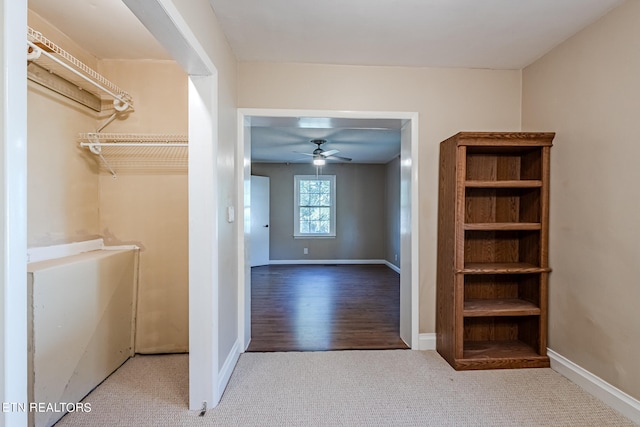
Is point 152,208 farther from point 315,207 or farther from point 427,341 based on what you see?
point 315,207

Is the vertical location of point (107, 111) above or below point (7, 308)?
above

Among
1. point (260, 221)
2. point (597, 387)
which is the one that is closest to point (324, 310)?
point (597, 387)

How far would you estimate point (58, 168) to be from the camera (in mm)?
1894

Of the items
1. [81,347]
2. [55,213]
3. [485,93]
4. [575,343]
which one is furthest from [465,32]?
[81,347]

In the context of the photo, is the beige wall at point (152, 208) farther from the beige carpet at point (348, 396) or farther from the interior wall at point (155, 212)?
the beige carpet at point (348, 396)

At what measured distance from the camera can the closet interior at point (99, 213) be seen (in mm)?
1640

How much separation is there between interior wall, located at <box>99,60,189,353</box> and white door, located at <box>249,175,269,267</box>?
3.95 m

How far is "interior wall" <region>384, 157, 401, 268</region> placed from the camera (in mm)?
5945

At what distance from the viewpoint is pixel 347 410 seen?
1.70 metres

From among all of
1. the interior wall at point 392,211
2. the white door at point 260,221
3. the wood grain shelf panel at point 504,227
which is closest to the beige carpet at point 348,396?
the wood grain shelf panel at point 504,227

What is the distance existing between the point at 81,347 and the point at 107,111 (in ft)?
5.45

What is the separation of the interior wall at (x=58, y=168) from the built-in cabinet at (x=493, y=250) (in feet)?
8.64

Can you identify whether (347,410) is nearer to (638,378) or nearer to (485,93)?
(638,378)

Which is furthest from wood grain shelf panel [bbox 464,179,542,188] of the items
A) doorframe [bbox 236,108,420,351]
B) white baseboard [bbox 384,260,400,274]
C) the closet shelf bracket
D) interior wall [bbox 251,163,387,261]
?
interior wall [bbox 251,163,387,261]
